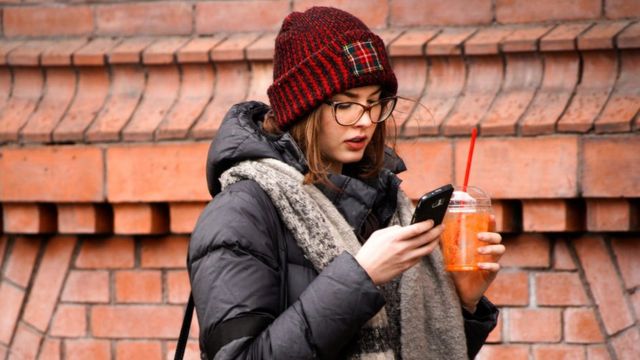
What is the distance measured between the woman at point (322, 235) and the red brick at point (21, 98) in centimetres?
197

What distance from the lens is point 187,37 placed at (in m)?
4.52

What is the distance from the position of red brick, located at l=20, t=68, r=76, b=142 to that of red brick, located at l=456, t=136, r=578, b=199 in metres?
1.48

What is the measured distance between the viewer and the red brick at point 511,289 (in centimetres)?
412

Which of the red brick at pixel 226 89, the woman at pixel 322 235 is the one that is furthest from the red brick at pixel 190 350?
the woman at pixel 322 235

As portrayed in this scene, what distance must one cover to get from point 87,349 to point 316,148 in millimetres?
2156

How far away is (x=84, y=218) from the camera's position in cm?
448

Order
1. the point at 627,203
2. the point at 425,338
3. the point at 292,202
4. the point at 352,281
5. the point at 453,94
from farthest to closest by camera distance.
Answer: the point at 453,94 < the point at 627,203 < the point at 425,338 < the point at 292,202 < the point at 352,281

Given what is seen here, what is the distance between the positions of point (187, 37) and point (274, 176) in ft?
6.72

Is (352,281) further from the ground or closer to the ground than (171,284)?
→ further from the ground

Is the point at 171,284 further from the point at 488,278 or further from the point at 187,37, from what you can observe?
the point at 488,278

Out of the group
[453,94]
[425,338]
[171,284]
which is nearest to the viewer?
[425,338]

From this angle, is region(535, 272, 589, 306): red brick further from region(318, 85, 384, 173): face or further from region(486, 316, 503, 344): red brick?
region(318, 85, 384, 173): face

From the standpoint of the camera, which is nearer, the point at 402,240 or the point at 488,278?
the point at 402,240

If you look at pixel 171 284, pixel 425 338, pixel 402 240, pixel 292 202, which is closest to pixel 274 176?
pixel 292 202
